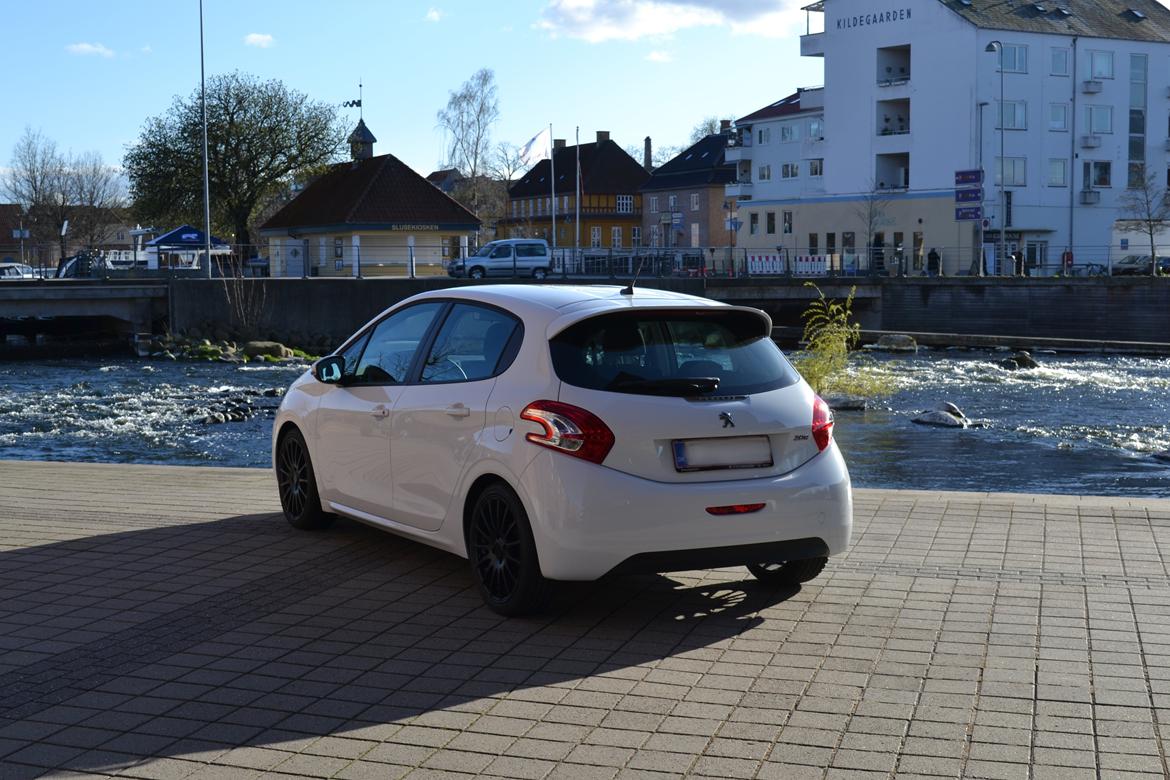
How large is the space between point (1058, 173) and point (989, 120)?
534 cm

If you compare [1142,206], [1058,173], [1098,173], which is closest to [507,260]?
[1058,173]

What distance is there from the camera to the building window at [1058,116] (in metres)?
71.0

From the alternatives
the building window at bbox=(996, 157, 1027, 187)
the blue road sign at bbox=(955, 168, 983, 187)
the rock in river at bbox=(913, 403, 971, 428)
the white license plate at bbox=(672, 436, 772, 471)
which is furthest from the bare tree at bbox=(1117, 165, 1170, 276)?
the white license plate at bbox=(672, 436, 772, 471)

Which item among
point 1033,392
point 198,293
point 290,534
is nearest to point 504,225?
point 198,293

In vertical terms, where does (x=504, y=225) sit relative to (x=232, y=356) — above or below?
above

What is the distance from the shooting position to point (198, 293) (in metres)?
44.9

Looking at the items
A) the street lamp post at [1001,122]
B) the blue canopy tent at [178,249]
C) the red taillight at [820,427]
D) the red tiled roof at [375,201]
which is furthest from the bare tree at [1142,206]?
the red taillight at [820,427]

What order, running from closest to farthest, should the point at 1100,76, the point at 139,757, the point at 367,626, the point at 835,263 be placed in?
1. the point at 139,757
2. the point at 367,626
3. the point at 835,263
4. the point at 1100,76

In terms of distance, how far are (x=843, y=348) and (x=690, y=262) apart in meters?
37.3

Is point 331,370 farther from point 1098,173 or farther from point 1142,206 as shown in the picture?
point 1098,173

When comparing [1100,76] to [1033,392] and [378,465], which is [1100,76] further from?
[378,465]

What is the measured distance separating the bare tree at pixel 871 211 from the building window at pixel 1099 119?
1141 cm

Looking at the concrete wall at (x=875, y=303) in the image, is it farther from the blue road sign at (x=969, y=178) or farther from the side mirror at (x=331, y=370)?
the side mirror at (x=331, y=370)

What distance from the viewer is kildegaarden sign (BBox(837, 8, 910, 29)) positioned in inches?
2803
